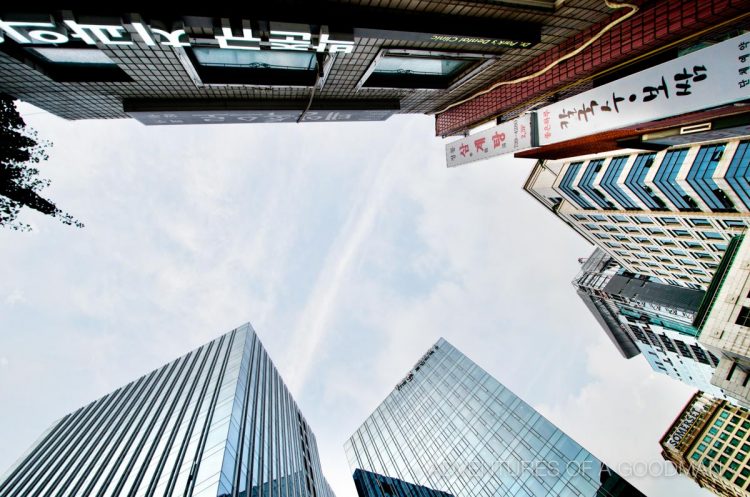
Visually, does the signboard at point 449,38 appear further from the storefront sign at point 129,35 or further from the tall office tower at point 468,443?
the tall office tower at point 468,443

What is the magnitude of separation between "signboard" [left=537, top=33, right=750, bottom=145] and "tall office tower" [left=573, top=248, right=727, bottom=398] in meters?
52.9

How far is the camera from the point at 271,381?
69.1 meters

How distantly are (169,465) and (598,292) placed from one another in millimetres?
80536

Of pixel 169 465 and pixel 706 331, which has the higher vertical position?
pixel 706 331

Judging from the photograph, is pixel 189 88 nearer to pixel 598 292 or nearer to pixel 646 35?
pixel 646 35

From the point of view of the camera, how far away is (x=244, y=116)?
58.6ft

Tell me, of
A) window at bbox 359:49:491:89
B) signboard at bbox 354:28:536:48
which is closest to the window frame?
window at bbox 359:49:491:89

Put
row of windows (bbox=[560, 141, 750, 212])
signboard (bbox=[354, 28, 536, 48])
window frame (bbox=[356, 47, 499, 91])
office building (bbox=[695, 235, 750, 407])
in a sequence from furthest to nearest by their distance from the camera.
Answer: row of windows (bbox=[560, 141, 750, 212])
office building (bbox=[695, 235, 750, 407])
window frame (bbox=[356, 47, 499, 91])
signboard (bbox=[354, 28, 536, 48])

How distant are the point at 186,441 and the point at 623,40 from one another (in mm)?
45237

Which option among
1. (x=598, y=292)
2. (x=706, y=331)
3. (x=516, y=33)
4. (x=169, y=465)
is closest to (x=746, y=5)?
(x=516, y=33)

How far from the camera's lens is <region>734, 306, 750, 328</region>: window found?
2177 centimetres

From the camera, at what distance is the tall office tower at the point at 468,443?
35.8 meters

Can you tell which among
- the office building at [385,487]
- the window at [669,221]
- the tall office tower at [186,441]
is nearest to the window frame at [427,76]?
the tall office tower at [186,441]

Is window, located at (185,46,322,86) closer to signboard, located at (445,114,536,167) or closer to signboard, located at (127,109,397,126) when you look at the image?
signboard, located at (127,109,397,126)
